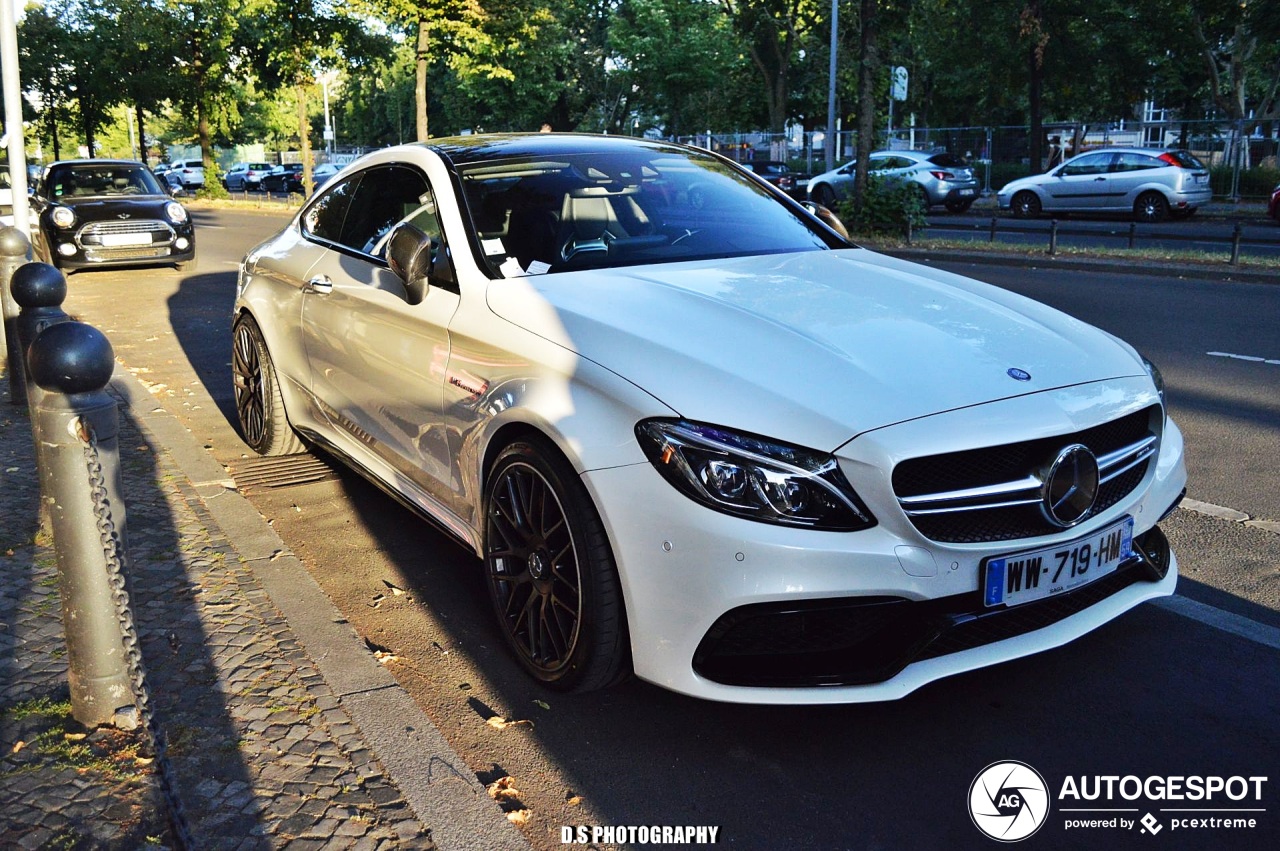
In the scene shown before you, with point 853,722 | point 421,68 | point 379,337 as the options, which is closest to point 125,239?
point 421,68

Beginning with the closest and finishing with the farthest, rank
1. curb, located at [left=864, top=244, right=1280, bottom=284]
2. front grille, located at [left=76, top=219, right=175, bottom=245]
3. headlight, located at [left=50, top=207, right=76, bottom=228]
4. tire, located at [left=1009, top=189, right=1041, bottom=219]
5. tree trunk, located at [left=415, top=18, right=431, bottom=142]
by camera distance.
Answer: curb, located at [left=864, top=244, right=1280, bottom=284], headlight, located at [left=50, top=207, right=76, bottom=228], front grille, located at [left=76, top=219, right=175, bottom=245], tree trunk, located at [left=415, top=18, right=431, bottom=142], tire, located at [left=1009, top=189, right=1041, bottom=219]

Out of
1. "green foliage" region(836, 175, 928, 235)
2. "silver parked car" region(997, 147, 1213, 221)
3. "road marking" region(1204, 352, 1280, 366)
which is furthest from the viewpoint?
"silver parked car" region(997, 147, 1213, 221)

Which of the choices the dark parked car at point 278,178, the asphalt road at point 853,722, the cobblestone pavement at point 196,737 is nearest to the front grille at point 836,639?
the asphalt road at point 853,722

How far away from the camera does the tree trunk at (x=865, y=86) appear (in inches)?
723

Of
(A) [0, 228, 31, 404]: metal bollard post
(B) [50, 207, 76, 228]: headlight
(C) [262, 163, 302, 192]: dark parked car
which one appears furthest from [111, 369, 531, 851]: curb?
(C) [262, 163, 302, 192]: dark parked car

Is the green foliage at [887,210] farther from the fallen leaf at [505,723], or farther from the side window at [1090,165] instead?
the fallen leaf at [505,723]

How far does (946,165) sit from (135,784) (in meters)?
28.8

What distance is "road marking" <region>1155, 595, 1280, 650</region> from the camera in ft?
12.4

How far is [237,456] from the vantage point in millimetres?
6297

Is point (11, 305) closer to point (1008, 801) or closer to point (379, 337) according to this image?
point (379, 337)

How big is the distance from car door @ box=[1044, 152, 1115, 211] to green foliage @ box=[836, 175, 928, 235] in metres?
8.28

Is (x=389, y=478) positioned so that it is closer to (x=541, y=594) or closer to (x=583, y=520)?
(x=541, y=594)

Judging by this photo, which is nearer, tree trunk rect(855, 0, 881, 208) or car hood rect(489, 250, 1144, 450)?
car hood rect(489, 250, 1144, 450)

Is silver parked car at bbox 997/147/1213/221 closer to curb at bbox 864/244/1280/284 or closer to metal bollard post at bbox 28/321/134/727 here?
curb at bbox 864/244/1280/284
